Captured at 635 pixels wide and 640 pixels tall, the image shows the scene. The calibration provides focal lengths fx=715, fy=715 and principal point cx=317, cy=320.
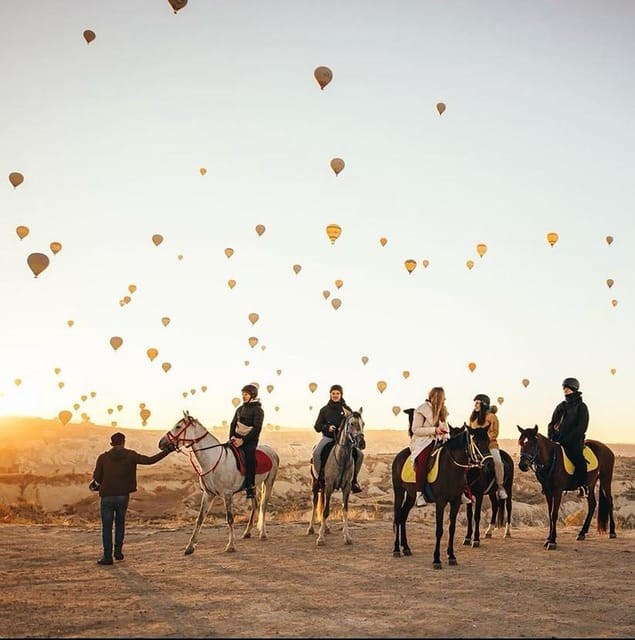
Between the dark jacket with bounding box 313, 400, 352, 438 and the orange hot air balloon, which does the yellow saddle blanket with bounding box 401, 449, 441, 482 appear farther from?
the orange hot air balloon

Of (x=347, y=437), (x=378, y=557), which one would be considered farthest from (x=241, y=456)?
(x=378, y=557)

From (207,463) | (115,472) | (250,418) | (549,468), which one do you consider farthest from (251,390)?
(549,468)

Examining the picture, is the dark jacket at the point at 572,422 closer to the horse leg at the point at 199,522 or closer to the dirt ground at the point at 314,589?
the dirt ground at the point at 314,589

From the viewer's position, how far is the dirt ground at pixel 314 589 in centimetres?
997

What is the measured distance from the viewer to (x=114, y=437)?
16.0 m

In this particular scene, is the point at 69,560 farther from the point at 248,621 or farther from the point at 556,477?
the point at 556,477

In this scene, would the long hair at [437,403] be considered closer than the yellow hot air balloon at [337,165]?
Yes

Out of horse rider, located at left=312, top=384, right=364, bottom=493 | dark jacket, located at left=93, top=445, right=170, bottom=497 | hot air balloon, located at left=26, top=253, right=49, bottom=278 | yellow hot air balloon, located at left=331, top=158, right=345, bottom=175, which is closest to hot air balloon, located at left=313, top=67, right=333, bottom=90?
yellow hot air balloon, located at left=331, top=158, right=345, bottom=175

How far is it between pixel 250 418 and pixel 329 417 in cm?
226

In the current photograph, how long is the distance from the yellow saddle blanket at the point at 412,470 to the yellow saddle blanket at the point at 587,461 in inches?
180

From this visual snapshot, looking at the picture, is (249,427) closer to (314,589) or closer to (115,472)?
(115,472)

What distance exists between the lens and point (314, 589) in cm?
1253

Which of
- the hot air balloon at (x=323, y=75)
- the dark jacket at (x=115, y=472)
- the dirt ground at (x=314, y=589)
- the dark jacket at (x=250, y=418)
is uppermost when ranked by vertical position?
the hot air balloon at (x=323, y=75)

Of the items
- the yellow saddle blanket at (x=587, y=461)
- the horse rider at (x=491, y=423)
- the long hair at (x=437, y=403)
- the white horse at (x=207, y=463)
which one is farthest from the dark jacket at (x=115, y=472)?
the yellow saddle blanket at (x=587, y=461)
